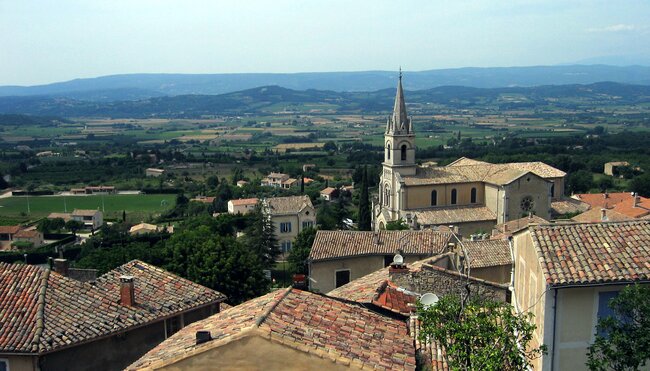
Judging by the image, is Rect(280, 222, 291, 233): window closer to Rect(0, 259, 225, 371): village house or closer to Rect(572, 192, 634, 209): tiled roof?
Rect(572, 192, 634, 209): tiled roof

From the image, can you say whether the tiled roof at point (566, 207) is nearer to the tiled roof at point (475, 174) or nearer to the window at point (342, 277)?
the tiled roof at point (475, 174)

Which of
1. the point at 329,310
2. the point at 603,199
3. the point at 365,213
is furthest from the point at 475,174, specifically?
the point at 329,310

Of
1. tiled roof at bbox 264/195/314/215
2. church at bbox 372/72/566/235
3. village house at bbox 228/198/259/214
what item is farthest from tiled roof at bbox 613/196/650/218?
village house at bbox 228/198/259/214

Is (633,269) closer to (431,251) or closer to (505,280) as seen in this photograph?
(505,280)

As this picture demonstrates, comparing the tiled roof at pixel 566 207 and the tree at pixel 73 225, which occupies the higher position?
the tiled roof at pixel 566 207

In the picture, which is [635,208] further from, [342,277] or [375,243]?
[342,277]

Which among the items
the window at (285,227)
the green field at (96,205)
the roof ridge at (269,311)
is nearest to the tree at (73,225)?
the green field at (96,205)

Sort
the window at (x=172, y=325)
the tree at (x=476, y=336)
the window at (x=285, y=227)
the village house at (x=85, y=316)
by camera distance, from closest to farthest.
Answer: the tree at (x=476, y=336)
the village house at (x=85, y=316)
the window at (x=172, y=325)
the window at (x=285, y=227)
